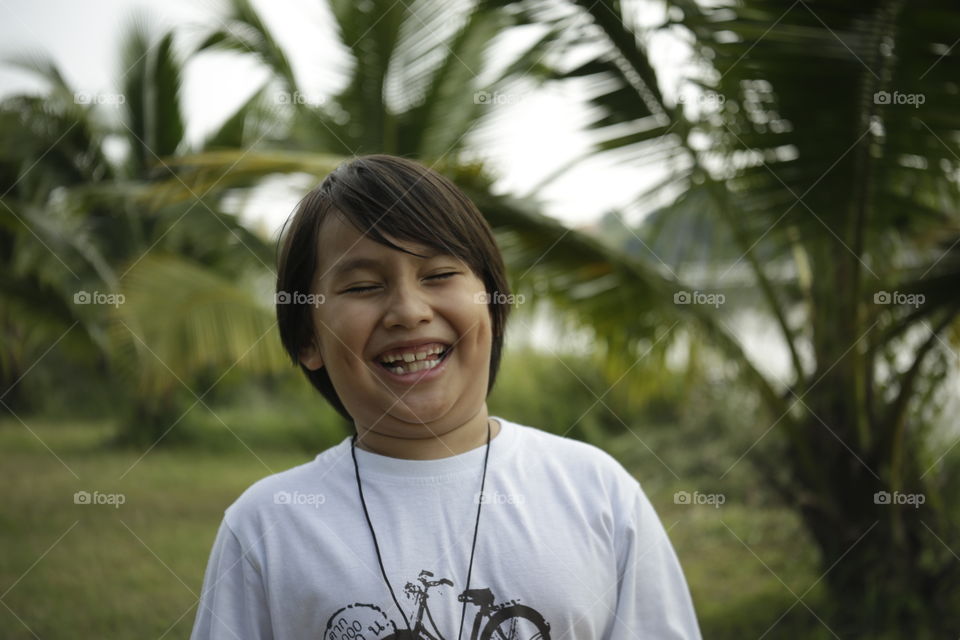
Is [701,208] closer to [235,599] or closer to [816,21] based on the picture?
[816,21]

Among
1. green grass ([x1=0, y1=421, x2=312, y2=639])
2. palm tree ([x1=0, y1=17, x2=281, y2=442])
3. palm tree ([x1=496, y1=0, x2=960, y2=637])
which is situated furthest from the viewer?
palm tree ([x1=0, y1=17, x2=281, y2=442])

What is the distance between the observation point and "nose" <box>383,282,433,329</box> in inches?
52.6

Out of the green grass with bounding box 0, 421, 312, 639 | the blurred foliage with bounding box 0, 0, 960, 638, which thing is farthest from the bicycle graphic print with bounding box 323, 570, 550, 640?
the green grass with bounding box 0, 421, 312, 639

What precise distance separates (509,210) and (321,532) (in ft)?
8.11

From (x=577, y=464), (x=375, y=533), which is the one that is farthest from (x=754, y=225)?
(x=375, y=533)

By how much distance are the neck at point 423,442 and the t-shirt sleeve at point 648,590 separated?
0.31 m

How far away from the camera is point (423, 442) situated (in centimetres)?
141

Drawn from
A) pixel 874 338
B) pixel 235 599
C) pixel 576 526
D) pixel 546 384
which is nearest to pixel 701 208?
pixel 874 338

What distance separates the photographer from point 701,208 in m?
3.99

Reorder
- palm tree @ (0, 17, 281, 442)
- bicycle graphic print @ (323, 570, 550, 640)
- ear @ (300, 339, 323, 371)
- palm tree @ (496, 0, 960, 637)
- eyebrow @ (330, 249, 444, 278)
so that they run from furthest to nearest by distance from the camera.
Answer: palm tree @ (0, 17, 281, 442), palm tree @ (496, 0, 960, 637), ear @ (300, 339, 323, 371), eyebrow @ (330, 249, 444, 278), bicycle graphic print @ (323, 570, 550, 640)

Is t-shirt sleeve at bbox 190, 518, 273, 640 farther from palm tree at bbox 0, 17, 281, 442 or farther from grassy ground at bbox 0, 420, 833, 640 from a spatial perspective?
palm tree at bbox 0, 17, 281, 442

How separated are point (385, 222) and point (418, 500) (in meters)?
0.47

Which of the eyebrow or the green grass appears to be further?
the green grass

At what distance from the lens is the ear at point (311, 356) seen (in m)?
1.57
